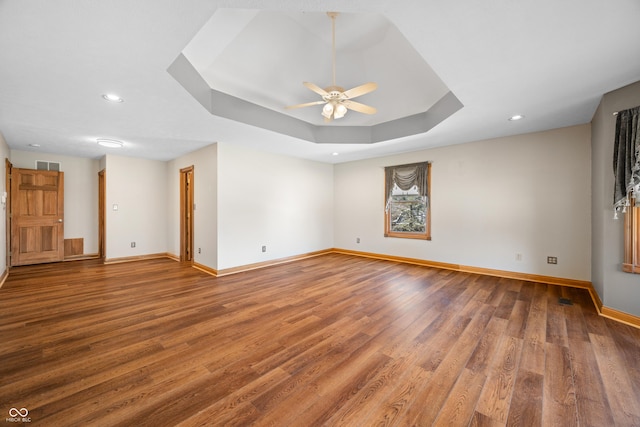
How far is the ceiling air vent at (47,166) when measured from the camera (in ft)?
17.7

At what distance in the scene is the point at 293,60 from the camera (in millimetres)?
2920

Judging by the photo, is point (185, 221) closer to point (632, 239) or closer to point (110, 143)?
point (110, 143)

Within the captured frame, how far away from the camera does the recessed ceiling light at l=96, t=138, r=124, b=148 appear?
446 centimetres

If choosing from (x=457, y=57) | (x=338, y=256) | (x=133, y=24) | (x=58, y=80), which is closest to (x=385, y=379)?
(x=457, y=57)

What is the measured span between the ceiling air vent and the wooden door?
0.66 ft

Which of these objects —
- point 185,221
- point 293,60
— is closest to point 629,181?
point 293,60

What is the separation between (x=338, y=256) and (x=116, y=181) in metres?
5.41

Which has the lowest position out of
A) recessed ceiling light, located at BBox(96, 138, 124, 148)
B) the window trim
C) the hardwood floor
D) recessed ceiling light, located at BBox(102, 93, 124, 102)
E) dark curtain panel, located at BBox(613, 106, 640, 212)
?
the hardwood floor

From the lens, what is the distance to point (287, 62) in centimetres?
294

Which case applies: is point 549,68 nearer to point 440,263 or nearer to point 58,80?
point 440,263

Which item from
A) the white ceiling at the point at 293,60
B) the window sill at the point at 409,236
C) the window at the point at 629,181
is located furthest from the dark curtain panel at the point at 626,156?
the window sill at the point at 409,236

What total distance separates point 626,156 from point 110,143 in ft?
24.0

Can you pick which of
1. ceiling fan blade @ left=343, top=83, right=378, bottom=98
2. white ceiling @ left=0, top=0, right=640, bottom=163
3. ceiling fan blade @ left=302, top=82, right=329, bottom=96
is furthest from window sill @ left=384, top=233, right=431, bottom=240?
ceiling fan blade @ left=302, top=82, right=329, bottom=96

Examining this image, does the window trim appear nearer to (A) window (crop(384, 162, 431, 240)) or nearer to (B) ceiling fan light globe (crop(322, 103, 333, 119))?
(A) window (crop(384, 162, 431, 240))
